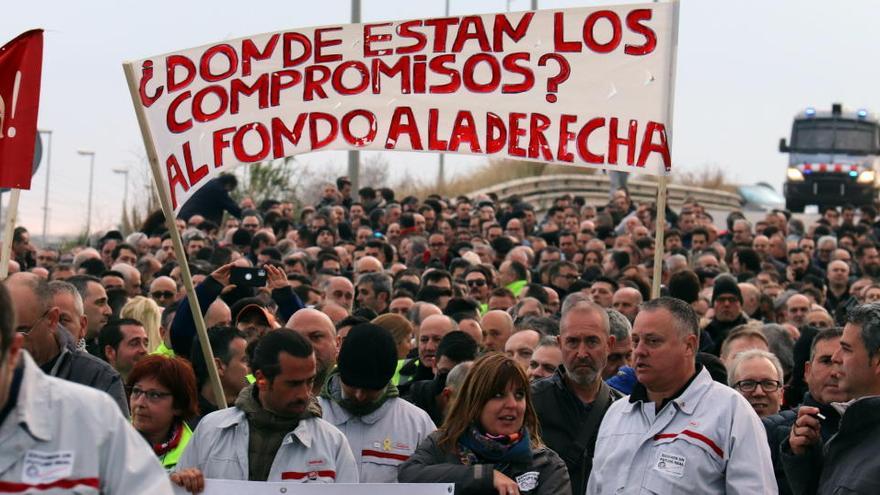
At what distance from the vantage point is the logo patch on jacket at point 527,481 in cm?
646

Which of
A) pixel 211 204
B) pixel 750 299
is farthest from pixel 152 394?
pixel 211 204

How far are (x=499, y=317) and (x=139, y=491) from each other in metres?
7.56

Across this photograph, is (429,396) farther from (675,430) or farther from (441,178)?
(441,178)

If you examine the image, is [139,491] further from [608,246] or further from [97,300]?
[608,246]

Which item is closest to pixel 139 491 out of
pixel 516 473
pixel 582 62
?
pixel 516 473

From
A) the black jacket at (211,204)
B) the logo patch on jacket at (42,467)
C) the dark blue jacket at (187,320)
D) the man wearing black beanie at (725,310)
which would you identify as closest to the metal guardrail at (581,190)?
the black jacket at (211,204)

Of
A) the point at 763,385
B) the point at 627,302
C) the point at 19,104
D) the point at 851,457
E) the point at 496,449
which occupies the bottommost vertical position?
the point at 496,449

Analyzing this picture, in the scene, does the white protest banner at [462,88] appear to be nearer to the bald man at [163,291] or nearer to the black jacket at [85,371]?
the black jacket at [85,371]

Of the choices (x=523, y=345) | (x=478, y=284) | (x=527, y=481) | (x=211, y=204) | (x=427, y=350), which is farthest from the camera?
(x=211, y=204)

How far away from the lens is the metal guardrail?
1526 inches

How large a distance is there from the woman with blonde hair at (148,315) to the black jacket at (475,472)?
14.7ft

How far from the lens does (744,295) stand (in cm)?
1462

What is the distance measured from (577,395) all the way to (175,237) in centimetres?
210

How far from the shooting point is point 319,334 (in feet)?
27.5
